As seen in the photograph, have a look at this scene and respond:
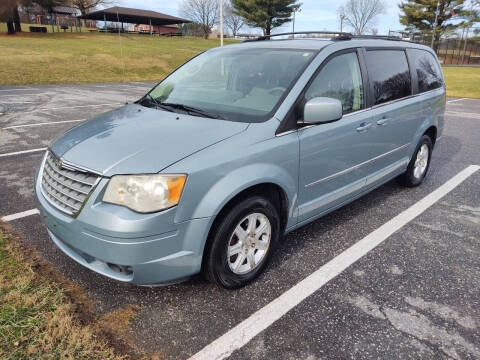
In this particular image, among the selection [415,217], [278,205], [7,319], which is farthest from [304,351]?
[415,217]

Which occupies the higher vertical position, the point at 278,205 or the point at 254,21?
the point at 254,21

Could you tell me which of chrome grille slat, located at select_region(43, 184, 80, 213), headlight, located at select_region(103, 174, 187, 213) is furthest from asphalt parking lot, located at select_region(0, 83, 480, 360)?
headlight, located at select_region(103, 174, 187, 213)

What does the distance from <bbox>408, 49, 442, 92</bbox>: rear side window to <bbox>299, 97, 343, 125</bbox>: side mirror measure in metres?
2.34

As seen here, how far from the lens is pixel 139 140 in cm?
258

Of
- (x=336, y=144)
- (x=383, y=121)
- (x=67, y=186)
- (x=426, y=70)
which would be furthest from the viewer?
(x=426, y=70)

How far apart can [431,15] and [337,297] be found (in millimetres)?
58752

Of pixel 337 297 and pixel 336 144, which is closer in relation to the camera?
pixel 337 297

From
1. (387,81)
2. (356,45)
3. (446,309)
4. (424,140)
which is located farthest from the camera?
(424,140)

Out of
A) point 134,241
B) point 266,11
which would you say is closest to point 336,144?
point 134,241

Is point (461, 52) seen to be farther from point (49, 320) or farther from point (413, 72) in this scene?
point (49, 320)

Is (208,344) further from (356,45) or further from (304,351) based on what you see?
(356,45)

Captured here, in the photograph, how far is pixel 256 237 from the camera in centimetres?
281

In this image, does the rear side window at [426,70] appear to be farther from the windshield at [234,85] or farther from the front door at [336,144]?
the windshield at [234,85]

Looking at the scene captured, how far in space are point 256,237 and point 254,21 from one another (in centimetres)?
5678
